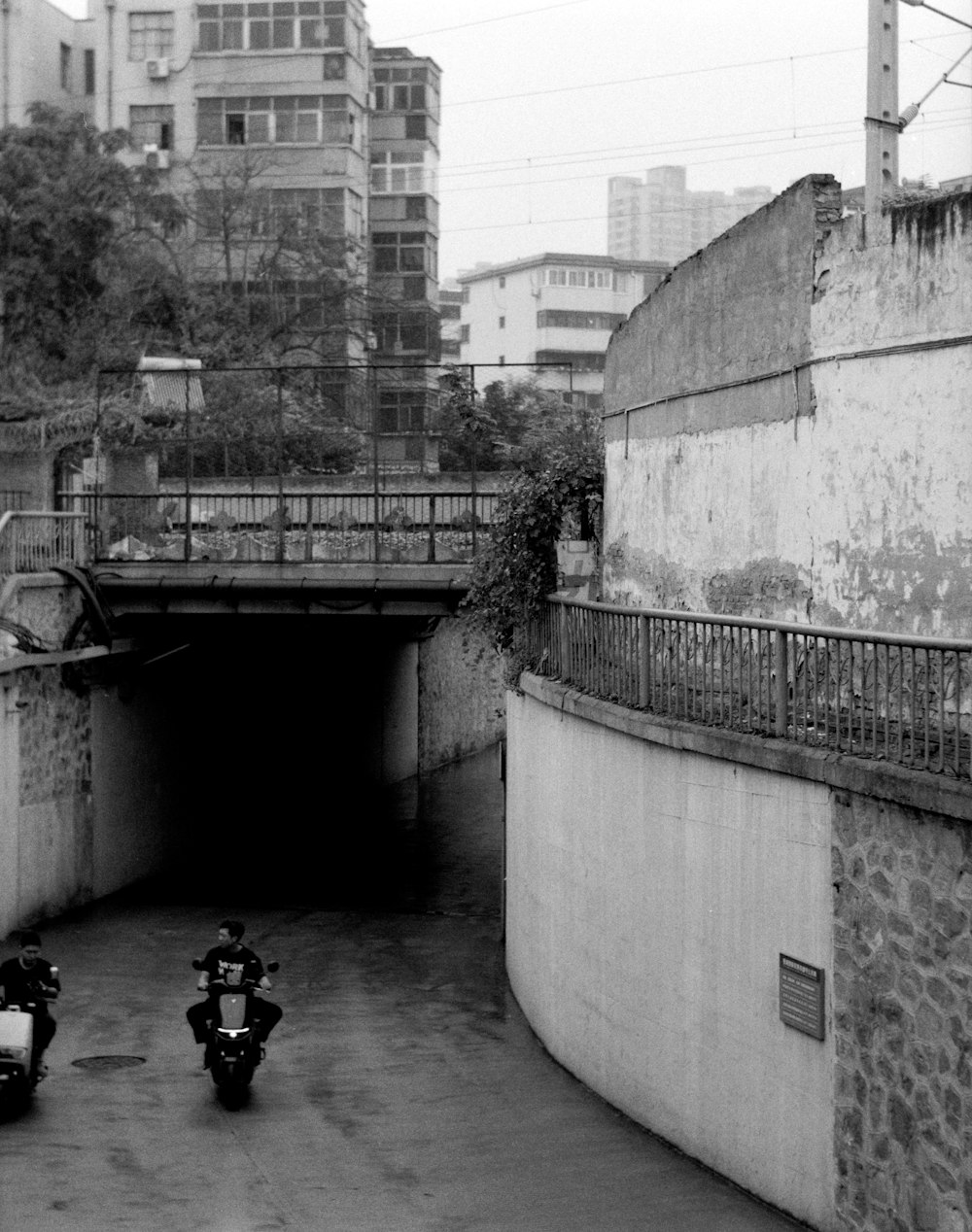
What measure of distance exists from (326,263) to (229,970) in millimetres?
39938

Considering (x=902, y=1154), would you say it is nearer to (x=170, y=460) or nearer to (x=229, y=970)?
(x=229, y=970)

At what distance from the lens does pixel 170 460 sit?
36719mm

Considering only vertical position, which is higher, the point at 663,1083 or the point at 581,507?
the point at 581,507

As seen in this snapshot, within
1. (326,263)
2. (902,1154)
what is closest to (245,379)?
(326,263)

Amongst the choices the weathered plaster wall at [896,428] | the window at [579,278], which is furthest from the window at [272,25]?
the weathered plaster wall at [896,428]

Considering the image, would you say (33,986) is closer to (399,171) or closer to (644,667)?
(644,667)

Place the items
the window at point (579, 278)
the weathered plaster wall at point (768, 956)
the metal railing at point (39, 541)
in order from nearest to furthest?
the weathered plaster wall at point (768, 956)
the metal railing at point (39, 541)
the window at point (579, 278)

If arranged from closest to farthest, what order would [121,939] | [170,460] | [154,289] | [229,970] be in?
1. [229,970]
2. [121,939]
3. [170,460]
4. [154,289]

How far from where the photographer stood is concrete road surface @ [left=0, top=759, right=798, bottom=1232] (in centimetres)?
1180

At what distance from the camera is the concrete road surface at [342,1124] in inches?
464

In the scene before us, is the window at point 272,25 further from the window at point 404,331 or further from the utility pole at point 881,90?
the utility pole at point 881,90

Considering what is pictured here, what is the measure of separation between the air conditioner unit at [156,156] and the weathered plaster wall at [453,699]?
66.2 feet

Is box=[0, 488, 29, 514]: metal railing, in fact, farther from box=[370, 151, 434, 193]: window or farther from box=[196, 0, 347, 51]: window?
box=[370, 151, 434, 193]: window

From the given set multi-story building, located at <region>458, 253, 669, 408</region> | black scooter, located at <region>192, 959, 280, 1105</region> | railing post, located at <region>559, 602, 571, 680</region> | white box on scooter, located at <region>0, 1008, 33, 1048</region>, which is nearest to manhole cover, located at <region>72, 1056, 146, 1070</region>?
black scooter, located at <region>192, 959, 280, 1105</region>
